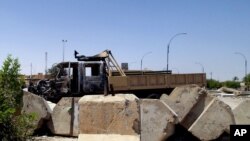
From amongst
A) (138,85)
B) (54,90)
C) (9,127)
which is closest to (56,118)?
(9,127)

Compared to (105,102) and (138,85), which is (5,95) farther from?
(138,85)

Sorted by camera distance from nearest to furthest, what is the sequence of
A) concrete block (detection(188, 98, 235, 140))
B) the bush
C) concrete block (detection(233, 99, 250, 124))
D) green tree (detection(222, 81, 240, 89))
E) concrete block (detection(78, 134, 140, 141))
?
concrete block (detection(78, 134, 140, 141))
the bush
concrete block (detection(188, 98, 235, 140))
concrete block (detection(233, 99, 250, 124))
green tree (detection(222, 81, 240, 89))

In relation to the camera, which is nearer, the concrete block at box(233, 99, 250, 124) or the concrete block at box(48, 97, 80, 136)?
the concrete block at box(233, 99, 250, 124)

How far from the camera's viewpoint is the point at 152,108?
9562mm

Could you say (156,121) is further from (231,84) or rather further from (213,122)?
(231,84)

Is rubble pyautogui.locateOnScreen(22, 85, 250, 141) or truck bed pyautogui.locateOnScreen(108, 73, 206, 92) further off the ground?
truck bed pyautogui.locateOnScreen(108, 73, 206, 92)

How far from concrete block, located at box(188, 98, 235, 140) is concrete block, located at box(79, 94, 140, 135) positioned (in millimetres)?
5824

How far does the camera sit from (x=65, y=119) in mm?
11031

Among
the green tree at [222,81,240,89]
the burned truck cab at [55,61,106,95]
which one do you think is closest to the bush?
the burned truck cab at [55,61,106,95]

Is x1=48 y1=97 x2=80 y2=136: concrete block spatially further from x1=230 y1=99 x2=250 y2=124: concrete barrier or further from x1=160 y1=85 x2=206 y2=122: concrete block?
x1=230 y1=99 x2=250 y2=124: concrete barrier

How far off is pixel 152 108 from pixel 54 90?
795 centimetres

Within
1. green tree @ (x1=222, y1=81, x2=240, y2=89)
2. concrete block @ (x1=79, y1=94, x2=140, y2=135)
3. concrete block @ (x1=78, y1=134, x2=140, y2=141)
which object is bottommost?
green tree @ (x1=222, y1=81, x2=240, y2=89)

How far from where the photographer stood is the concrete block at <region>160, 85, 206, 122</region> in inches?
393

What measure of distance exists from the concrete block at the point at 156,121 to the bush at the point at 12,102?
267 centimetres
